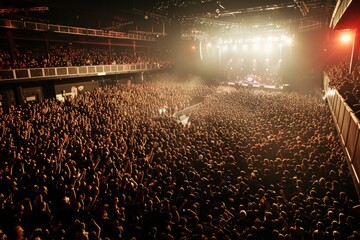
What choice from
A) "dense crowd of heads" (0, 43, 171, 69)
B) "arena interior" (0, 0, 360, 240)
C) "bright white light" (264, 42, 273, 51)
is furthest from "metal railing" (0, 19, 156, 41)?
"bright white light" (264, 42, 273, 51)

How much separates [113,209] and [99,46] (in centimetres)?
3132

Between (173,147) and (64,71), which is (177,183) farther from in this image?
(64,71)

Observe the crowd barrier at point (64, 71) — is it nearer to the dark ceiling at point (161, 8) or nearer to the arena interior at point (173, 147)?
the arena interior at point (173, 147)

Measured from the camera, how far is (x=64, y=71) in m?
21.8

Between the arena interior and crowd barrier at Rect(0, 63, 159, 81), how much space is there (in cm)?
10

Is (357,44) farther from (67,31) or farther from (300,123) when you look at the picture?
(67,31)

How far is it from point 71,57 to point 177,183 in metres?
22.9

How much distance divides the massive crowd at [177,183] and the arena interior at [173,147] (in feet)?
0.12

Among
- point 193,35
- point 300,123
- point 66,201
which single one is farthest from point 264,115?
point 193,35

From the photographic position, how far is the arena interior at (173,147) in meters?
5.24

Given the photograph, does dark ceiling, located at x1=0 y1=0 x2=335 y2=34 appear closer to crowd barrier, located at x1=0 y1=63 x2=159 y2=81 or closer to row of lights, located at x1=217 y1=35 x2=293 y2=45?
row of lights, located at x1=217 y1=35 x2=293 y2=45

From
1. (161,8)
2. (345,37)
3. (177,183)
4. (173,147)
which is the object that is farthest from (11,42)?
(345,37)

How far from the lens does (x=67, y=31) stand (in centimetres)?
2531

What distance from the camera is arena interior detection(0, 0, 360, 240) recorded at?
5.24 m
